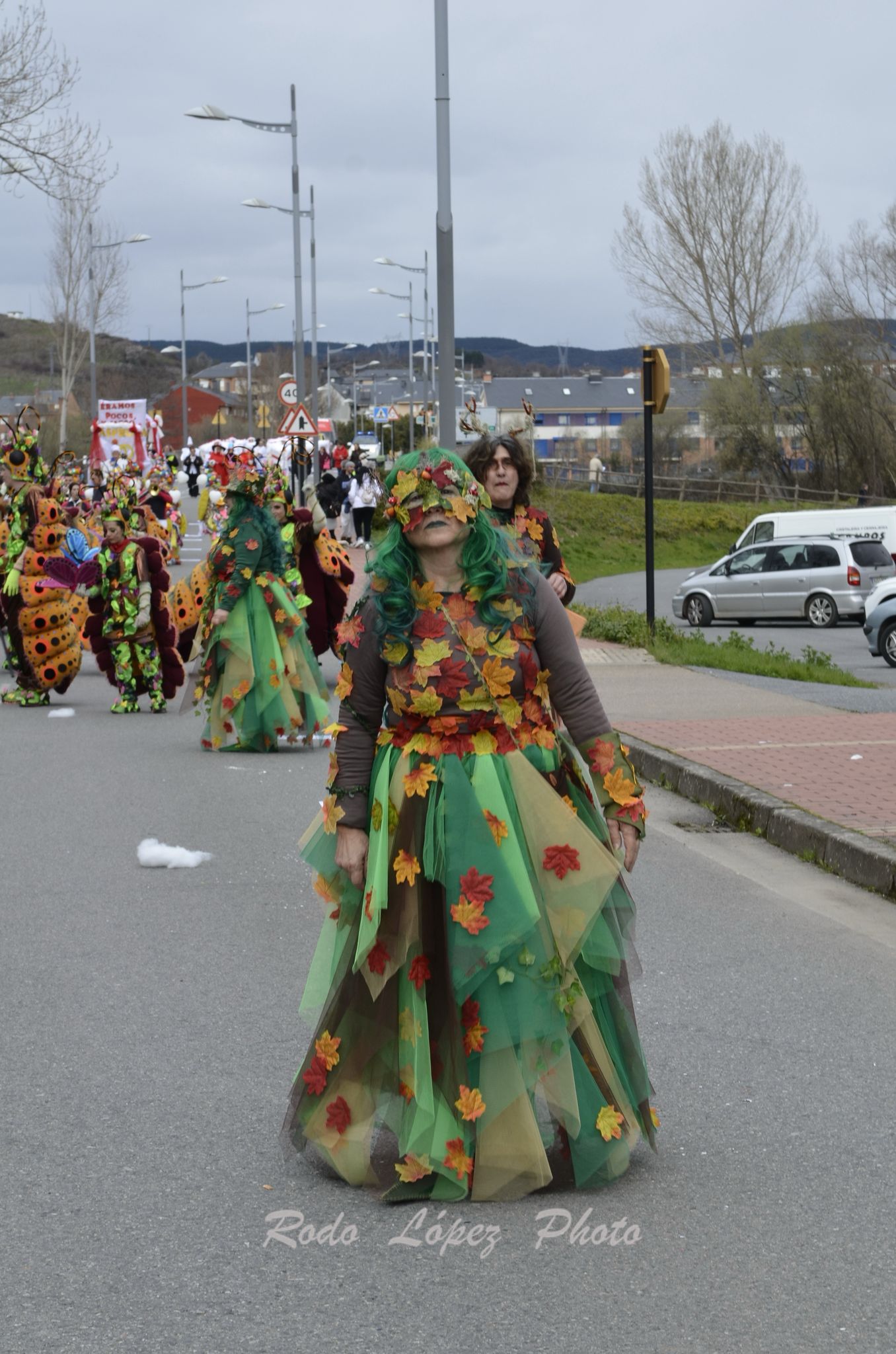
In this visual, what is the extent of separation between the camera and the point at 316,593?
1551 cm

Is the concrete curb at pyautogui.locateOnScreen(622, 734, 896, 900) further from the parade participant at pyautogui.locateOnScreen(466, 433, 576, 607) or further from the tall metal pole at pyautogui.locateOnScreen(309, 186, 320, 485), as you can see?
the tall metal pole at pyautogui.locateOnScreen(309, 186, 320, 485)

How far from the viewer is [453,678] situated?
434 centimetres

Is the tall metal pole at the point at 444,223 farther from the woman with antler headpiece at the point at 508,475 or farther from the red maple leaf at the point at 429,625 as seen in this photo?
the red maple leaf at the point at 429,625

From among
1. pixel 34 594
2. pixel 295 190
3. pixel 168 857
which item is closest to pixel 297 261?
pixel 295 190

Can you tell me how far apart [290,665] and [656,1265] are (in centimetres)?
918

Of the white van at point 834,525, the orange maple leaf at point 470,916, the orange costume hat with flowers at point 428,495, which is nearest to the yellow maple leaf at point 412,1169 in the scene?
the orange maple leaf at point 470,916

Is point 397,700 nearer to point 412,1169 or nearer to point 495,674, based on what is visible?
point 495,674

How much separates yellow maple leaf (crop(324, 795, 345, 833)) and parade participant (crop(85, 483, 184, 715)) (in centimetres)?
1144

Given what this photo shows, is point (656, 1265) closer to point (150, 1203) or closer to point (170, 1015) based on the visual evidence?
point (150, 1203)

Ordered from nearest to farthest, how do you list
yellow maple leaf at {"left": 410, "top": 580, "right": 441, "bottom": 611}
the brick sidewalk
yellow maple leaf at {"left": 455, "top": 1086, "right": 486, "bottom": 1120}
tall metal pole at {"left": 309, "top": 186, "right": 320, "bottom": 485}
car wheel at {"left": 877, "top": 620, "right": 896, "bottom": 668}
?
1. yellow maple leaf at {"left": 455, "top": 1086, "right": 486, "bottom": 1120}
2. yellow maple leaf at {"left": 410, "top": 580, "right": 441, "bottom": 611}
3. the brick sidewalk
4. car wheel at {"left": 877, "top": 620, "right": 896, "bottom": 668}
5. tall metal pole at {"left": 309, "top": 186, "right": 320, "bottom": 485}

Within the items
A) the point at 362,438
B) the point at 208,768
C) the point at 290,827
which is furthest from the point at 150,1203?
the point at 362,438

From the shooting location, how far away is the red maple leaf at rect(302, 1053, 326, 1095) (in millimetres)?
4359

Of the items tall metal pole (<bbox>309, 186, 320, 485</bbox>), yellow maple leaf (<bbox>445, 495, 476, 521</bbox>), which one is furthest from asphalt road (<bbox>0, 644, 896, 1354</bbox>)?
tall metal pole (<bbox>309, 186, 320, 485</bbox>)

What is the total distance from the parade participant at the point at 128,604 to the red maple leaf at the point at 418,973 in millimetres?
11686
